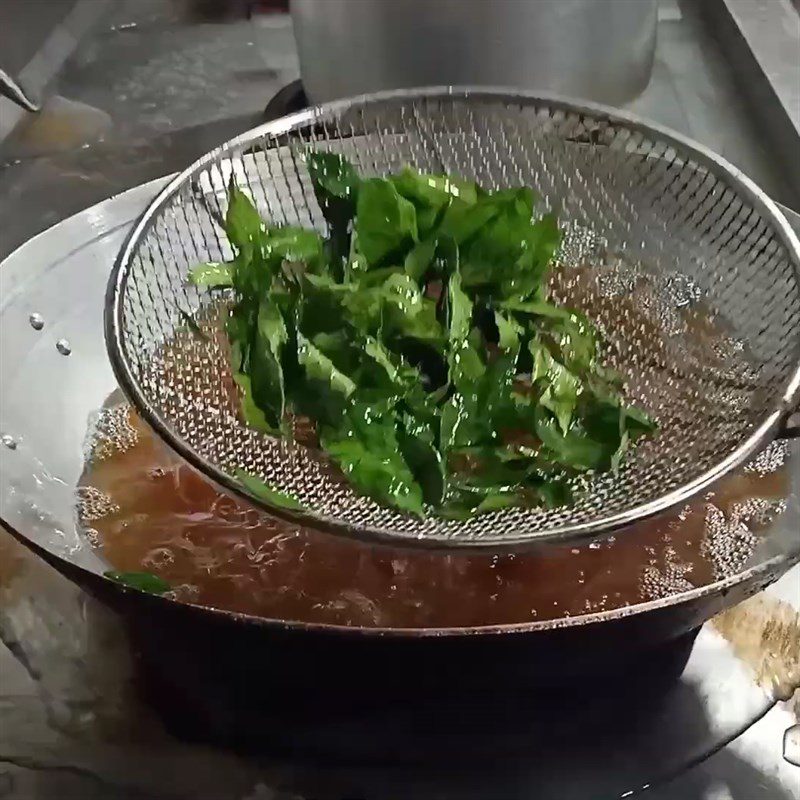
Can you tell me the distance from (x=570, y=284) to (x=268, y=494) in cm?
35

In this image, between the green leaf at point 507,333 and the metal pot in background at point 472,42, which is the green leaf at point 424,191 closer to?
the green leaf at point 507,333

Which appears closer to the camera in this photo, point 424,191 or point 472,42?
point 424,191

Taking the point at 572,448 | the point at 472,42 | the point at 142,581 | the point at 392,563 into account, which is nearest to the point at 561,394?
the point at 572,448

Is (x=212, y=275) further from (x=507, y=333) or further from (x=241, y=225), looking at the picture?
(x=507, y=333)

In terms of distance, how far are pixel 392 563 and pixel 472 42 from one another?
0.53m

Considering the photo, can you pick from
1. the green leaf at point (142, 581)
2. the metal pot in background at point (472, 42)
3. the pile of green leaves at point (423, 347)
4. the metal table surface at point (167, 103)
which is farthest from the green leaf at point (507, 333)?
the metal table surface at point (167, 103)

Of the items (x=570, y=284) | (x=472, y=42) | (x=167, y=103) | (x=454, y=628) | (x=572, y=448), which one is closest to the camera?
(x=454, y=628)

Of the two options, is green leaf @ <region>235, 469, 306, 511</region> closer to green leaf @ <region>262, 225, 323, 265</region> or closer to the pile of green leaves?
the pile of green leaves

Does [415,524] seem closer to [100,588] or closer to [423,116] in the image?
[100,588]

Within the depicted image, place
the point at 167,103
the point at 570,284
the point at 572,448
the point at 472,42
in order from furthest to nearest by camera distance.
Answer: the point at 167,103
the point at 472,42
the point at 570,284
the point at 572,448

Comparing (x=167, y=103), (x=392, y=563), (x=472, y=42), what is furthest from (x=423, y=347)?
(x=167, y=103)

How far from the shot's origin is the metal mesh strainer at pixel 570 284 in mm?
588

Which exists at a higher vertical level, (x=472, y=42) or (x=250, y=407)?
(x=472, y=42)

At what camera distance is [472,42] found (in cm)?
92
